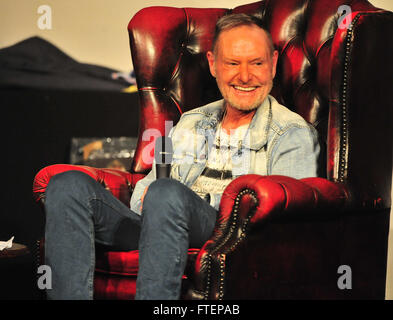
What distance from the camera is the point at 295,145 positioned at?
191 cm

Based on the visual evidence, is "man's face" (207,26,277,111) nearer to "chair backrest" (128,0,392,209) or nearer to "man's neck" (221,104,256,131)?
"man's neck" (221,104,256,131)

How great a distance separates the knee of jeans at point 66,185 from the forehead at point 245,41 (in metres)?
0.72

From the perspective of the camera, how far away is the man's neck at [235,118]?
7.10 feet

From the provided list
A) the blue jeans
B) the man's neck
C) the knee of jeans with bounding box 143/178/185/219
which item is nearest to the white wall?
the man's neck

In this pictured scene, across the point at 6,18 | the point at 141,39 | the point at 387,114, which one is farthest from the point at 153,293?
the point at 6,18

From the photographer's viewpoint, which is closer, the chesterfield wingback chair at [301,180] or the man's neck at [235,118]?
the chesterfield wingback chair at [301,180]

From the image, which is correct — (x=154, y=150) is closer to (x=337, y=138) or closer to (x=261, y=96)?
(x=261, y=96)

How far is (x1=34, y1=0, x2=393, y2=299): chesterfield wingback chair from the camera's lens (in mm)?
1648

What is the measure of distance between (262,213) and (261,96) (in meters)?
0.63

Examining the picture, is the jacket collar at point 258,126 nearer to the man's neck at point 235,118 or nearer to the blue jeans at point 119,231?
the man's neck at point 235,118

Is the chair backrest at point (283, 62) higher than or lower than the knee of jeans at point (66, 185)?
higher

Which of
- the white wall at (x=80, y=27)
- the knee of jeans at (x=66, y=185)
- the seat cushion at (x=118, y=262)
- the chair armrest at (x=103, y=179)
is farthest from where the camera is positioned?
the white wall at (x=80, y=27)

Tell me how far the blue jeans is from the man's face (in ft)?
1.69

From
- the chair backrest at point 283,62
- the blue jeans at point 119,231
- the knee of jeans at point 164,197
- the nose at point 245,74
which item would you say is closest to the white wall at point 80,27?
the chair backrest at point 283,62
